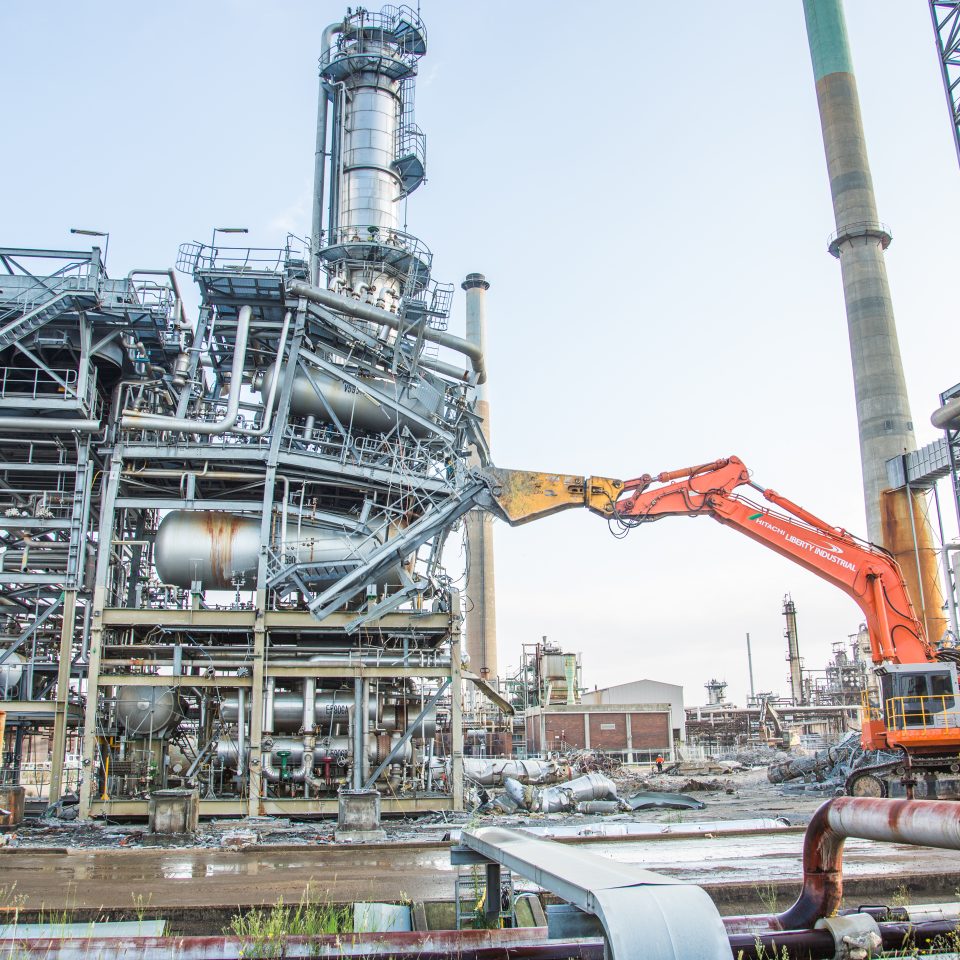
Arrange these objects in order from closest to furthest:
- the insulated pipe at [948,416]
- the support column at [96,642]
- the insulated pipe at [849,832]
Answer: the insulated pipe at [849,832] < the support column at [96,642] < the insulated pipe at [948,416]

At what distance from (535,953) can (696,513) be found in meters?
15.5

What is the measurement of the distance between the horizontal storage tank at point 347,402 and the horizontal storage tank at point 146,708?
8121mm

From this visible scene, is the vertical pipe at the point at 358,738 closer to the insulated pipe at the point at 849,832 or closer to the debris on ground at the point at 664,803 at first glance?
the debris on ground at the point at 664,803

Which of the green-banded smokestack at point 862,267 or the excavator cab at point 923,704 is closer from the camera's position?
the excavator cab at point 923,704

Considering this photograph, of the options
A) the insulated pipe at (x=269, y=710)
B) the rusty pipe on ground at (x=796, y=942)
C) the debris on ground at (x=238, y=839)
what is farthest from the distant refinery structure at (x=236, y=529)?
the rusty pipe on ground at (x=796, y=942)

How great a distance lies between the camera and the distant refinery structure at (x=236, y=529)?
23.5 meters

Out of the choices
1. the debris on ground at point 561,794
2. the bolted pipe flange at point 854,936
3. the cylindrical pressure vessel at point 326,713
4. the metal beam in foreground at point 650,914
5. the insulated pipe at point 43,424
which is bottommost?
the debris on ground at point 561,794

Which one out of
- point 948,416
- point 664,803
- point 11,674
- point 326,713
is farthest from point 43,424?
point 948,416

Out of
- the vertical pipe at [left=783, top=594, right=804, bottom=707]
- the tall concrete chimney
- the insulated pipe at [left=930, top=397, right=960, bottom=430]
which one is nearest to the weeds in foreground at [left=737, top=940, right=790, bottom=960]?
the insulated pipe at [left=930, top=397, right=960, bottom=430]

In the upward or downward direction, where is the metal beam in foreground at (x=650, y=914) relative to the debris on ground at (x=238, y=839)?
upward

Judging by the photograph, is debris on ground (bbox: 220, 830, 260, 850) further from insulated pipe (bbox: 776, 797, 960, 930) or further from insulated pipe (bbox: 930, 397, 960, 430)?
insulated pipe (bbox: 930, 397, 960, 430)

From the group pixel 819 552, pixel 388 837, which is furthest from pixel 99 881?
pixel 819 552

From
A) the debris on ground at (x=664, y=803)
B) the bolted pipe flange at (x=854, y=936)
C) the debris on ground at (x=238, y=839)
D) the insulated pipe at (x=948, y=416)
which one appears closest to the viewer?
the bolted pipe flange at (x=854, y=936)

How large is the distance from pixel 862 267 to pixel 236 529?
116 feet
